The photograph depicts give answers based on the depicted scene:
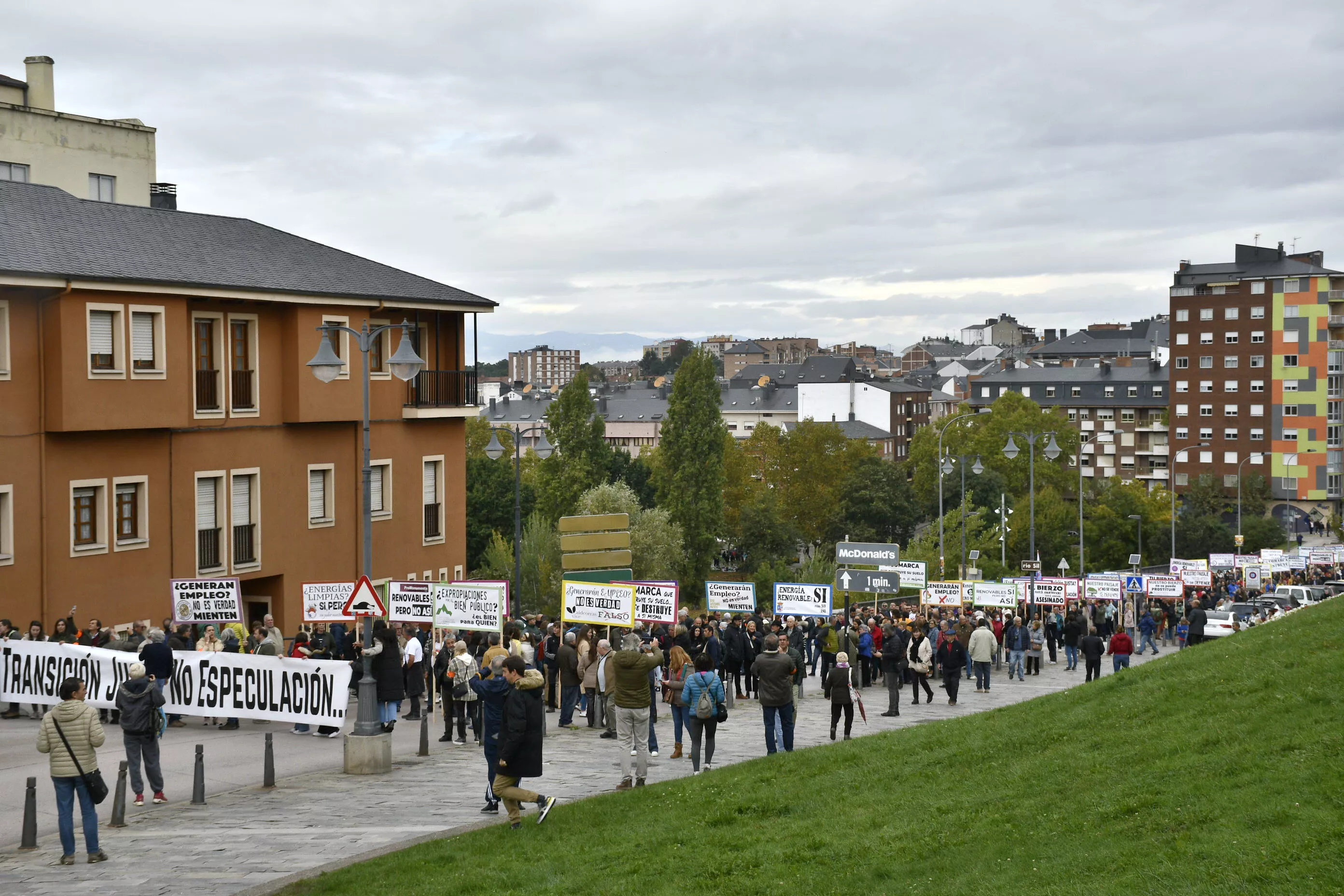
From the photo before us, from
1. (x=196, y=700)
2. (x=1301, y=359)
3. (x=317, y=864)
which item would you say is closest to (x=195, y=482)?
(x=196, y=700)

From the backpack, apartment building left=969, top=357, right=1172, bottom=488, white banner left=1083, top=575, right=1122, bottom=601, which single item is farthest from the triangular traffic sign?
apartment building left=969, top=357, right=1172, bottom=488

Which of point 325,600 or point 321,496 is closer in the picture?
point 325,600

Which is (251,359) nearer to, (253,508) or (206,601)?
(253,508)

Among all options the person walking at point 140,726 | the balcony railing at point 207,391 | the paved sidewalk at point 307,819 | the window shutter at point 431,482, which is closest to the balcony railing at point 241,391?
the balcony railing at point 207,391

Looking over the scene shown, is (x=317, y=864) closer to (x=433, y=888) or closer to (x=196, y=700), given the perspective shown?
(x=433, y=888)

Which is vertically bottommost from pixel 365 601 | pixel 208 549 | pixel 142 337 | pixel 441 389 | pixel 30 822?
pixel 30 822

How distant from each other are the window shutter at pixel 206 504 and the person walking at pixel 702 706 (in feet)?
68.5

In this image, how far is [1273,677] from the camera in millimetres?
14672

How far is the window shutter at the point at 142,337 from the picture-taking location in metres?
32.7

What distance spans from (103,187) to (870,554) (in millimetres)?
35817

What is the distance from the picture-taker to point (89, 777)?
45.4ft

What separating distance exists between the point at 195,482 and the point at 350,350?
20.2ft

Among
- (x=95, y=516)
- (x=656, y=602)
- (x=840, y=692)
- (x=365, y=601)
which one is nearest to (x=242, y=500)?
(x=95, y=516)

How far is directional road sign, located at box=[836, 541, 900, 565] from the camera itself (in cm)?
3534
